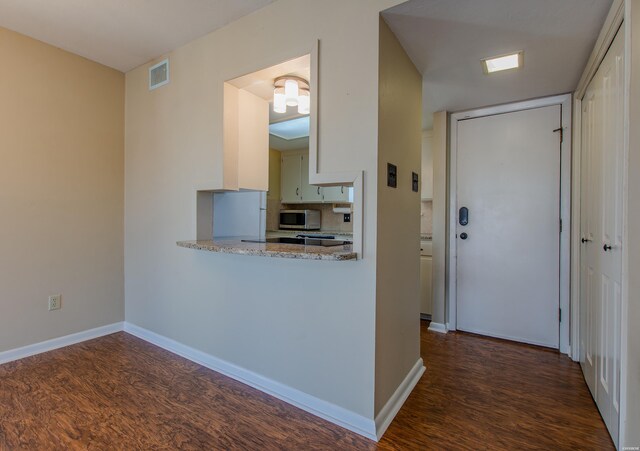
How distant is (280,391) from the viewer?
1982 millimetres

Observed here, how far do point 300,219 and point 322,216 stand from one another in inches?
21.0

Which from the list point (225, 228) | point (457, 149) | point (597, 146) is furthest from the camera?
point (457, 149)

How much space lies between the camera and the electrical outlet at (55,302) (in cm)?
263

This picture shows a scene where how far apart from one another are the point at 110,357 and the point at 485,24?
3309mm

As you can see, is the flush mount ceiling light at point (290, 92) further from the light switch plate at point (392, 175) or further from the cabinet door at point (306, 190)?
the cabinet door at point (306, 190)

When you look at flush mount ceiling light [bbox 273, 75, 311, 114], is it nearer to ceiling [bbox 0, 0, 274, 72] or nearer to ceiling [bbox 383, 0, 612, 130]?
ceiling [bbox 0, 0, 274, 72]

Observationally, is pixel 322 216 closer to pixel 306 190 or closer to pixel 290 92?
pixel 306 190

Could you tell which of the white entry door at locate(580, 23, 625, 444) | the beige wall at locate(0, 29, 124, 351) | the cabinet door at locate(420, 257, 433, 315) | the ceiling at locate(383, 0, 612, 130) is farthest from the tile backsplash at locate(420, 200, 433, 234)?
the beige wall at locate(0, 29, 124, 351)

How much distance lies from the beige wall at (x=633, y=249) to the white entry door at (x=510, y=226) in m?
1.52

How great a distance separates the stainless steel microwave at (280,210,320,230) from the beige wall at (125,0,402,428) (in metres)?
2.28

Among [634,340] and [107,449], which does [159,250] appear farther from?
[634,340]

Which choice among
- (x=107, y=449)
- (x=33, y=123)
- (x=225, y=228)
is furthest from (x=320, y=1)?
(x=107, y=449)

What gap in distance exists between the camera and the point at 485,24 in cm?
173

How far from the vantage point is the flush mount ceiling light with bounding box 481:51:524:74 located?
207cm
